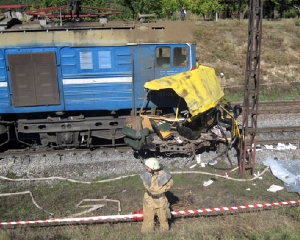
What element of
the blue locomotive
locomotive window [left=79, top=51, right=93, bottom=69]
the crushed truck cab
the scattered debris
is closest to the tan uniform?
A: the crushed truck cab

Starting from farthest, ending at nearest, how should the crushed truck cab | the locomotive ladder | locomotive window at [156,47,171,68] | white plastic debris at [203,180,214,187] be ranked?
1. locomotive window at [156,47,171,68]
2. the crushed truck cab
3. white plastic debris at [203,180,214,187]
4. the locomotive ladder

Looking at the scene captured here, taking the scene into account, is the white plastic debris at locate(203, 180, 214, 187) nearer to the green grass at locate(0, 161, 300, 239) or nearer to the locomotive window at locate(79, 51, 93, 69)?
the green grass at locate(0, 161, 300, 239)

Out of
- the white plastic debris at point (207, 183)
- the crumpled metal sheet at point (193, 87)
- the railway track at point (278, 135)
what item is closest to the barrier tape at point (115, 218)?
the white plastic debris at point (207, 183)

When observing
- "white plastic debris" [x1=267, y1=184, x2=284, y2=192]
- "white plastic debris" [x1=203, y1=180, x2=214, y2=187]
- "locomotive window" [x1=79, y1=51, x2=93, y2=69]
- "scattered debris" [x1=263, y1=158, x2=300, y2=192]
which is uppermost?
"locomotive window" [x1=79, y1=51, x2=93, y2=69]

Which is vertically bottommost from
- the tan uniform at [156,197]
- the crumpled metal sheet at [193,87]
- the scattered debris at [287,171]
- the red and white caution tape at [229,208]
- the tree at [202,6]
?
the scattered debris at [287,171]

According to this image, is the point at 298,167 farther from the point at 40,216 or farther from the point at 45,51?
the point at 45,51

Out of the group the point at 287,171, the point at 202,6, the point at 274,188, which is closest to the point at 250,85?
the point at 287,171

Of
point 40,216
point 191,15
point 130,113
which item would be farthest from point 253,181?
point 191,15

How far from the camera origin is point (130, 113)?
12336 millimetres

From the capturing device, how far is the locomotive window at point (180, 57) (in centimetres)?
1176

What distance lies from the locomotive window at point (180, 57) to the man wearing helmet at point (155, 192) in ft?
17.6

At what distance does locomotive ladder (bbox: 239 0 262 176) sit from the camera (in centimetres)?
957

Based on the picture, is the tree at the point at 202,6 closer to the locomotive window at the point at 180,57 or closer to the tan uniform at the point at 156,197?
the locomotive window at the point at 180,57

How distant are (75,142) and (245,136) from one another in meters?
5.38
